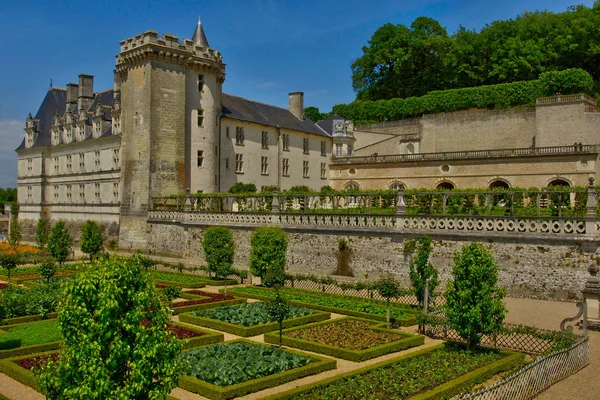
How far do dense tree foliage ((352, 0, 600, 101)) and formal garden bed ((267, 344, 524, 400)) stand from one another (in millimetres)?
40990

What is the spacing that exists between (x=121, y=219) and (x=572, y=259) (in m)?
25.5

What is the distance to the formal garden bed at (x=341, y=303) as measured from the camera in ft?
54.7

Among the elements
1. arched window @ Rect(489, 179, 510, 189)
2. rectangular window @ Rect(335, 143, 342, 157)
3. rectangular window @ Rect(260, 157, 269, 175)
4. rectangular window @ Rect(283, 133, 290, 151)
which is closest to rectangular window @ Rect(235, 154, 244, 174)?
rectangular window @ Rect(260, 157, 269, 175)

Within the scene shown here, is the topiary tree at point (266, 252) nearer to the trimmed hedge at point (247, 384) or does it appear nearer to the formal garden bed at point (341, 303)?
the formal garden bed at point (341, 303)

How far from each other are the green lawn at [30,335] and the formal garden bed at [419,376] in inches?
272

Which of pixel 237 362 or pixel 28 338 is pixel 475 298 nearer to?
pixel 237 362

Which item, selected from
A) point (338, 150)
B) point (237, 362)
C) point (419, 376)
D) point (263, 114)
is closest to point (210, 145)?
point (263, 114)

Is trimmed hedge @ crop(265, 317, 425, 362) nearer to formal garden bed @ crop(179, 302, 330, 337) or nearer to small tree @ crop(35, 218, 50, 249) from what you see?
formal garden bed @ crop(179, 302, 330, 337)

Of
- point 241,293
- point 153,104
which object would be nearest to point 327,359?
point 241,293

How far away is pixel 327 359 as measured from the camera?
1219 centimetres

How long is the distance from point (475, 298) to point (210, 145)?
2552cm

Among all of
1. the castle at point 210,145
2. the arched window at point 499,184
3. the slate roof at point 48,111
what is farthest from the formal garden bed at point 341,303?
the slate roof at point 48,111

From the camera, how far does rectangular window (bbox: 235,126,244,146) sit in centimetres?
3778

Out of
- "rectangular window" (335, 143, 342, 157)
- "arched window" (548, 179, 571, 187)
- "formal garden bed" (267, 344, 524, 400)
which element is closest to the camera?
"formal garden bed" (267, 344, 524, 400)
